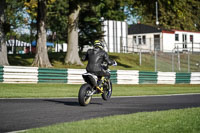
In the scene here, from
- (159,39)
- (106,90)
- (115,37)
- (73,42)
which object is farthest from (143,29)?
(106,90)

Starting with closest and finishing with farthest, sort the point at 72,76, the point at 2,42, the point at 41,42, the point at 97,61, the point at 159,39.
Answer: the point at 97,61
the point at 72,76
the point at 2,42
the point at 41,42
the point at 159,39

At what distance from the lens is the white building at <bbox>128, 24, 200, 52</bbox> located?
4606 cm

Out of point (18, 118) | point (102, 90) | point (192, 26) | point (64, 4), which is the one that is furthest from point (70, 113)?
point (192, 26)

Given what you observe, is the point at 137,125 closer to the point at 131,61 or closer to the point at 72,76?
the point at 72,76

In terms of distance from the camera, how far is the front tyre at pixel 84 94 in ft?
34.0

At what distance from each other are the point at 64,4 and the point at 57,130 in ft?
125

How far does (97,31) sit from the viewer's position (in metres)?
36.7

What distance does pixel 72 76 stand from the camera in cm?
2197

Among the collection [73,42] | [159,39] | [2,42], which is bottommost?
[2,42]

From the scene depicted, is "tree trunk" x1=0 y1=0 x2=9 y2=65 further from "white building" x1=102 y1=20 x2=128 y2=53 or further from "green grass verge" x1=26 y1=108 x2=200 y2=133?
"white building" x1=102 y1=20 x2=128 y2=53

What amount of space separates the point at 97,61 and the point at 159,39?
3596cm

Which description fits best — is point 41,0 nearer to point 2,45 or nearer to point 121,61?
point 2,45

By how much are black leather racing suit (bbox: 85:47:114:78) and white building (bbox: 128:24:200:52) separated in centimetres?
3382

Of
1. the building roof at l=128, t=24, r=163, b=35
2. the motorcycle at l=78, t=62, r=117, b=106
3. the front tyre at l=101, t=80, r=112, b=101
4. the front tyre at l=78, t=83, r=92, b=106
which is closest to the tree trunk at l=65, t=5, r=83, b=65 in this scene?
the front tyre at l=101, t=80, r=112, b=101
